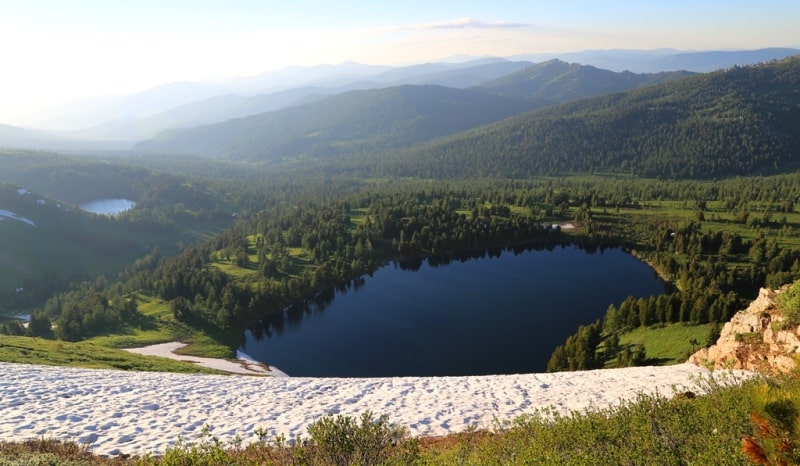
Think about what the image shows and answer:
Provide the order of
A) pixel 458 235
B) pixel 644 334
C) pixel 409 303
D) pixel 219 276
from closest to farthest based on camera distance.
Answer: pixel 644 334 < pixel 409 303 < pixel 219 276 < pixel 458 235

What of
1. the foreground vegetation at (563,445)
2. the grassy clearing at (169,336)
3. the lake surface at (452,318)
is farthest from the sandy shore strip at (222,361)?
the foreground vegetation at (563,445)

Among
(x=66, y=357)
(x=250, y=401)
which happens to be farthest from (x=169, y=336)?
(x=250, y=401)

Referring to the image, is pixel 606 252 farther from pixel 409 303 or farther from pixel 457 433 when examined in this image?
pixel 457 433

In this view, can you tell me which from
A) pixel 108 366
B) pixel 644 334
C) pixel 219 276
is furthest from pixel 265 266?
pixel 644 334

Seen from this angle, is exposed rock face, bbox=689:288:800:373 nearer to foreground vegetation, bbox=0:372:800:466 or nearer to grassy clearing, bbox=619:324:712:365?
foreground vegetation, bbox=0:372:800:466

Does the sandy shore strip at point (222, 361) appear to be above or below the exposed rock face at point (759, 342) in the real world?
below

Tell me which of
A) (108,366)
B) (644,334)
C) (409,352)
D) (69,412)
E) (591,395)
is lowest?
(409,352)

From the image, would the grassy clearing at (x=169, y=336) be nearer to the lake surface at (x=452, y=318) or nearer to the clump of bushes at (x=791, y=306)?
the lake surface at (x=452, y=318)
